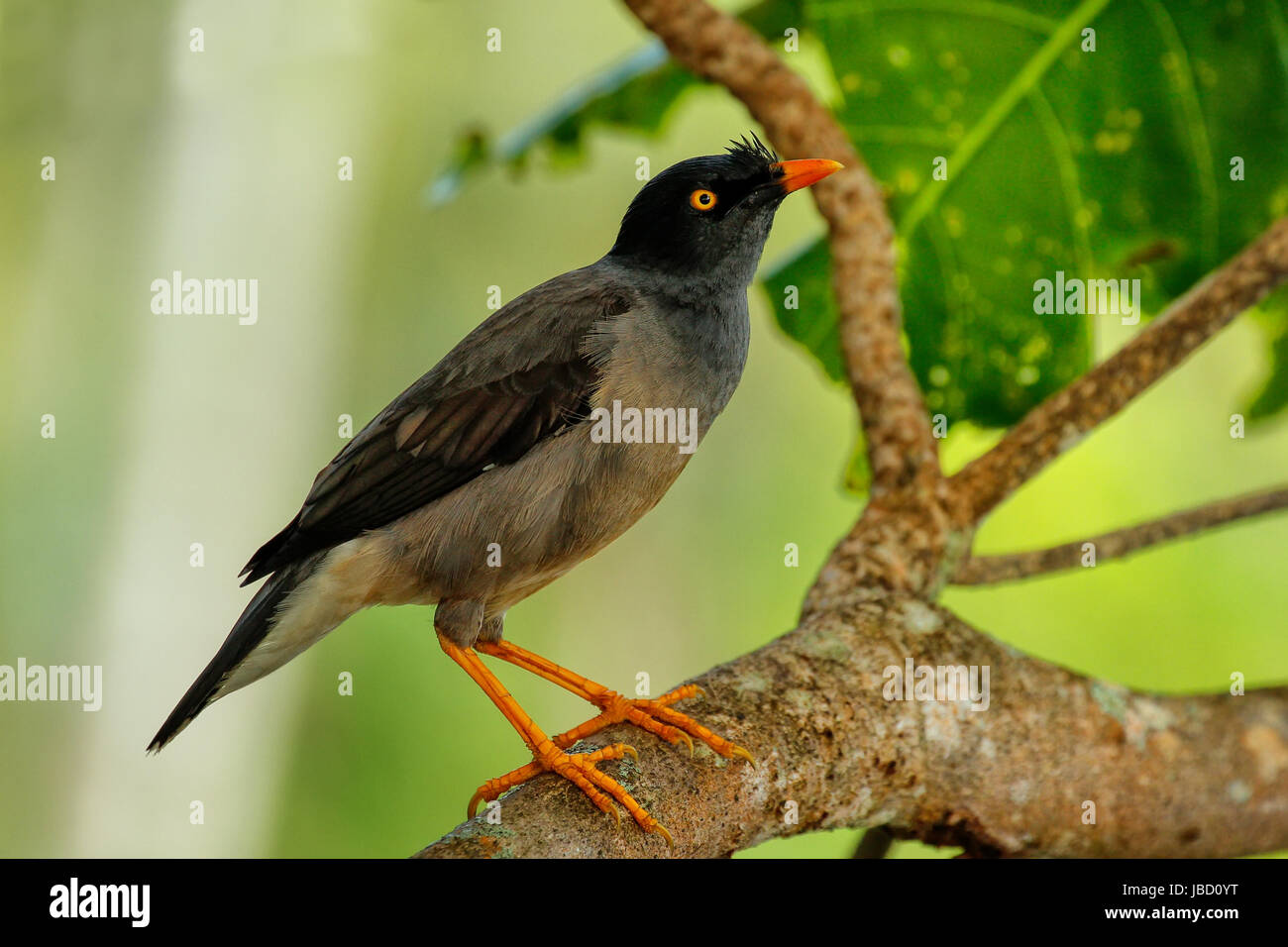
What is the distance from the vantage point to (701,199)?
2789mm

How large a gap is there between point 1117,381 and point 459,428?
65.5 inches

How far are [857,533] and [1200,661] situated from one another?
3324 mm

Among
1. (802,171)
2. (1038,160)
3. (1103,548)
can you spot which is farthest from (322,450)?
(1103,548)

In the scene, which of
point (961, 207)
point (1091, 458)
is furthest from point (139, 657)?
point (1091, 458)

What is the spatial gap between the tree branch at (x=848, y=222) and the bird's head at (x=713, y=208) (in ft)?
0.73

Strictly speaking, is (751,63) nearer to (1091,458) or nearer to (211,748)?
(1091,458)

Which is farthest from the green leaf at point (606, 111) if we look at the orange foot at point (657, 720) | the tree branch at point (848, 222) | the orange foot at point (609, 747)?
the orange foot at point (657, 720)

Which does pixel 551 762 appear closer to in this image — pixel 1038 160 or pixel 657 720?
pixel 657 720

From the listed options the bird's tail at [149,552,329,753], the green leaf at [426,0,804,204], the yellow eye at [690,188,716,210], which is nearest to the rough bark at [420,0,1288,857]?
the yellow eye at [690,188,716,210]

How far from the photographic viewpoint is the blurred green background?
483 centimetres

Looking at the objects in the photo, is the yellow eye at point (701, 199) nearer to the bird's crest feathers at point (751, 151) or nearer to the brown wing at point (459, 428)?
the bird's crest feathers at point (751, 151)

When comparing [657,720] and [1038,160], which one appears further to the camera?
[1038,160]

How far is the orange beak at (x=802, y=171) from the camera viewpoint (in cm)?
275
